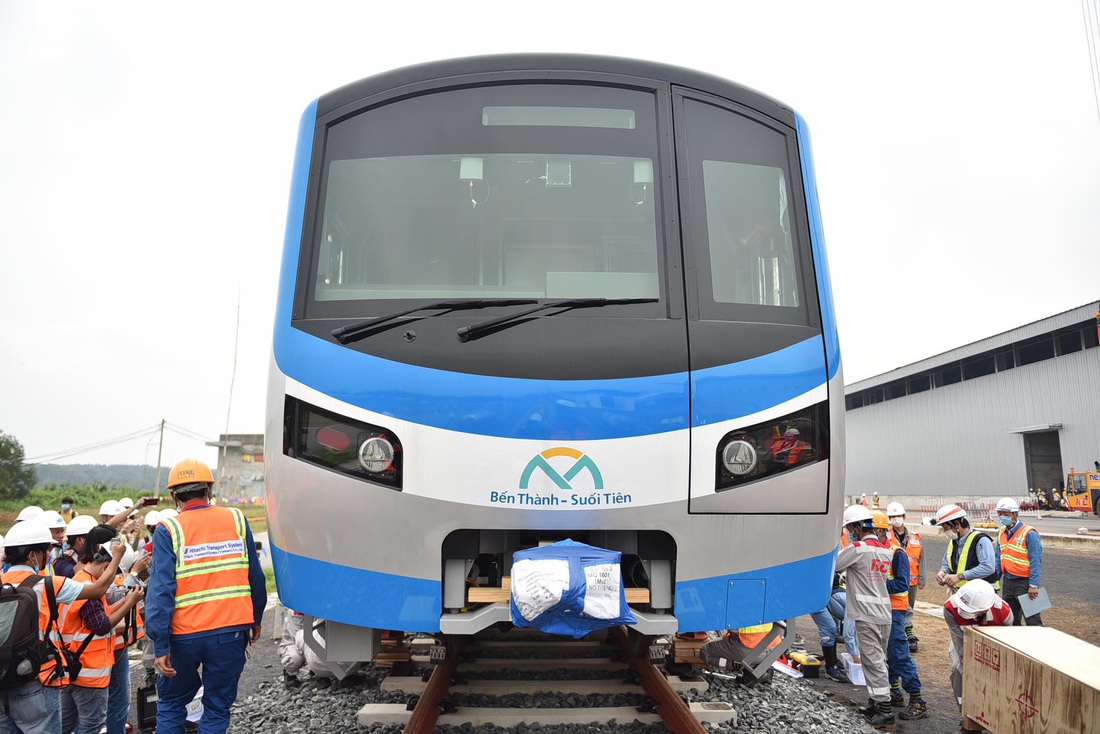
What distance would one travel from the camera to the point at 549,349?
332 cm

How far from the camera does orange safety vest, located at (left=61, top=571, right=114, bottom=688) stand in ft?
16.8

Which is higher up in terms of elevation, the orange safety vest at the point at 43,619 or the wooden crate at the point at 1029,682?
the orange safety vest at the point at 43,619

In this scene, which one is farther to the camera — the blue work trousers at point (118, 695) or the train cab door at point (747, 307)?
the blue work trousers at point (118, 695)

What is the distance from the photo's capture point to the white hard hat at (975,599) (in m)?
6.14

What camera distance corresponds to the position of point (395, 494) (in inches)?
126

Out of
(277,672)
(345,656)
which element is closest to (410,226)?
(345,656)

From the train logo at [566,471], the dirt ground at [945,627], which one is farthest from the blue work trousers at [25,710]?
the dirt ground at [945,627]

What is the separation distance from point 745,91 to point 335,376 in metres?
2.52

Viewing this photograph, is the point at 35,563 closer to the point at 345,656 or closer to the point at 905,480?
the point at 345,656

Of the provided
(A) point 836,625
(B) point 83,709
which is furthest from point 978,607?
(B) point 83,709

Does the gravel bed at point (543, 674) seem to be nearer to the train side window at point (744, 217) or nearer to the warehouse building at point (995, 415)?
the train side window at point (744, 217)

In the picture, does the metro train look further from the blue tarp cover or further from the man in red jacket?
the man in red jacket

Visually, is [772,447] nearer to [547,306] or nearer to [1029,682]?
[547,306]

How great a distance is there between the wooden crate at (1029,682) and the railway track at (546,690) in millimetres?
1839
